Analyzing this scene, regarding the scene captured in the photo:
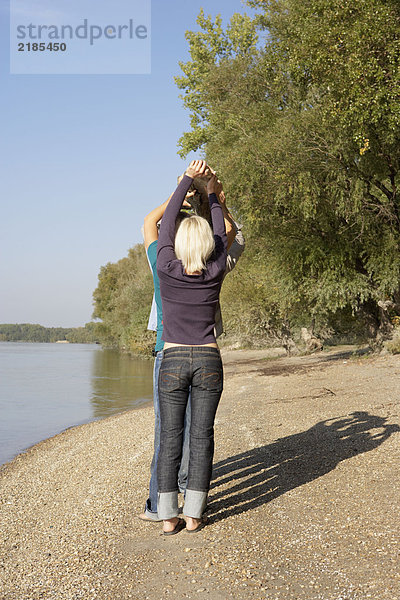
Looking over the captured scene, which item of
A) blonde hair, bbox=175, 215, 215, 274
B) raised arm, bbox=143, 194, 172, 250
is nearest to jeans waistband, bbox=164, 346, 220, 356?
blonde hair, bbox=175, 215, 215, 274

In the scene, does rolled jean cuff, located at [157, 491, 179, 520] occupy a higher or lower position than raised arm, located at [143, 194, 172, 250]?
lower

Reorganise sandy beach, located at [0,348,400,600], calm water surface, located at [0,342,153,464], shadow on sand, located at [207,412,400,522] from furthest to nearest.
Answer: calm water surface, located at [0,342,153,464] → shadow on sand, located at [207,412,400,522] → sandy beach, located at [0,348,400,600]

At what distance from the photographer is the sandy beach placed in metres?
3.63

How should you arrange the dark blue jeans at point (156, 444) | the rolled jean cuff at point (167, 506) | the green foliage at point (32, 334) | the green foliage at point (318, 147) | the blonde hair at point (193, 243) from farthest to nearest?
the green foliage at point (32, 334) → the green foliage at point (318, 147) → the dark blue jeans at point (156, 444) → the rolled jean cuff at point (167, 506) → the blonde hair at point (193, 243)

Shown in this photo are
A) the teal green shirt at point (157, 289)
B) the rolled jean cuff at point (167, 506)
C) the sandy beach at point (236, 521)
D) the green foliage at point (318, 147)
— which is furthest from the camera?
the green foliage at point (318, 147)

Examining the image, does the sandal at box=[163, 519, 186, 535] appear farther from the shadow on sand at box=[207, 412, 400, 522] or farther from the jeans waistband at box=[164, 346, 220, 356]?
the jeans waistband at box=[164, 346, 220, 356]

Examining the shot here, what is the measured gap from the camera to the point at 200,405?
14.4 feet

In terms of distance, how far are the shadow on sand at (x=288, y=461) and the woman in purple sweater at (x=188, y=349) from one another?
0.59m

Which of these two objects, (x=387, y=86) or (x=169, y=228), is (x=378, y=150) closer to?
(x=387, y=86)

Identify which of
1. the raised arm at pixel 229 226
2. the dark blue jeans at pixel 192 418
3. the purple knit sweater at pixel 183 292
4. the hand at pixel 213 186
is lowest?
the dark blue jeans at pixel 192 418

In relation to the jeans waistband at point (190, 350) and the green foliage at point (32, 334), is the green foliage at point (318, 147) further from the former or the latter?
the green foliage at point (32, 334)

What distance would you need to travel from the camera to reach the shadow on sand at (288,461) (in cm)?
538

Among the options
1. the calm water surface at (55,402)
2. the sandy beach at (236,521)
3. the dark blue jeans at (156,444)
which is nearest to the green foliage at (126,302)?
the calm water surface at (55,402)

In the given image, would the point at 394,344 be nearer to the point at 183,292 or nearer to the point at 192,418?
the point at 192,418
